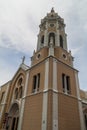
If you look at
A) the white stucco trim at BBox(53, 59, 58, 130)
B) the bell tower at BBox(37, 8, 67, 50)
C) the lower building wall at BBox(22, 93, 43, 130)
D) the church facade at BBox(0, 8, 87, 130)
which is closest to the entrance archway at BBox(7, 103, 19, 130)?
the church facade at BBox(0, 8, 87, 130)

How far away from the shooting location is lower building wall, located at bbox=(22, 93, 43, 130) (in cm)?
1237

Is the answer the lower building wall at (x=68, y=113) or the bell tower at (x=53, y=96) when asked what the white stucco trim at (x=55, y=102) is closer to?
the bell tower at (x=53, y=96)

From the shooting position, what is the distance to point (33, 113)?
43.7ft

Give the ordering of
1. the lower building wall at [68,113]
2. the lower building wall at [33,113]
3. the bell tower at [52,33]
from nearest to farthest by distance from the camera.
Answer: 1. the lower building wall at [68,113]
2. the lower building wall at [33,113]
3. the bell tower at [52,33]

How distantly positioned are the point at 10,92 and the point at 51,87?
10.5m

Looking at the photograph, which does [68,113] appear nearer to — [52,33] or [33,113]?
[33,113]

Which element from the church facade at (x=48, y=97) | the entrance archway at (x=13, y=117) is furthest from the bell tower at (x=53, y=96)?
the entrance archway at (x=13, y=117)

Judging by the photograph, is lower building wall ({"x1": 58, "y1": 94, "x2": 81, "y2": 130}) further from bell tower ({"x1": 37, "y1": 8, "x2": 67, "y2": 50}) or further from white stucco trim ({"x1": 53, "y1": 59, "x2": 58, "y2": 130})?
bell tower ({"x1": 37, "y1": 8, "x2": 67, "y2": 50})

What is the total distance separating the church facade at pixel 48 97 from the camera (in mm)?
12156

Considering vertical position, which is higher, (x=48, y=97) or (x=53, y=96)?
(x=53, y=96)

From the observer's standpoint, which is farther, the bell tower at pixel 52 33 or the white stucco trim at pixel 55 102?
the bell tower at pixel 52 33

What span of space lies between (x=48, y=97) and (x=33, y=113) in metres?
2.69

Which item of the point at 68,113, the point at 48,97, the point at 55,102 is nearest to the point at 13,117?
the point at 48,97

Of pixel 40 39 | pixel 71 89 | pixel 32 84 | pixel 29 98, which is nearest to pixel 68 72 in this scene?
pixel 71 89
